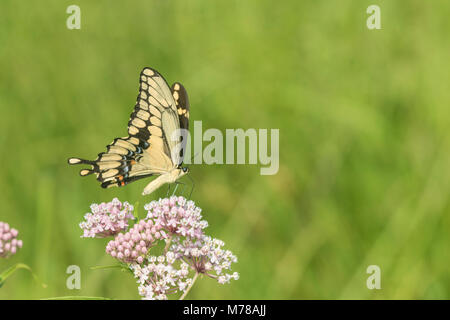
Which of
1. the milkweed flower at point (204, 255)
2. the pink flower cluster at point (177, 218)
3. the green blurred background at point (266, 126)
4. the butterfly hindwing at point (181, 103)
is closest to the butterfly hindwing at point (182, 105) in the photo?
the butterfly hindwing at point (181, 103)

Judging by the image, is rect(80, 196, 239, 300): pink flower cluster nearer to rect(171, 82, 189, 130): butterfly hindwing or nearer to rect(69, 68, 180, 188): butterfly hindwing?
rect(69, 68, 180, 188): butterfly hindwing

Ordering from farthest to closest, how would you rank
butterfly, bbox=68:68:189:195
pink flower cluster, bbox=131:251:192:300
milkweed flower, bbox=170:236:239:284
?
butterfly, bbox=68:68:189:195 < milkweed flower, bbox=170:236:239:284 < pink flower cluster, bbox=131:251:192:300

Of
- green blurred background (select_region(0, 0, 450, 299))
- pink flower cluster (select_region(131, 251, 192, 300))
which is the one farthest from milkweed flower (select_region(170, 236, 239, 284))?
green blurred background (select_region(0, 0, 450, 299))

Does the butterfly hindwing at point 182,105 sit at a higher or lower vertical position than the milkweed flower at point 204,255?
higher

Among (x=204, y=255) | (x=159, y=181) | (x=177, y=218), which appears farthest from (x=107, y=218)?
(x=159, y=181)

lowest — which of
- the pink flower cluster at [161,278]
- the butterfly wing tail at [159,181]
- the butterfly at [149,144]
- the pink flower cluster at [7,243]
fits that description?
the pink flower cluster at [161,278]

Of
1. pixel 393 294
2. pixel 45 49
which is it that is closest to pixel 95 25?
pixel 45 49

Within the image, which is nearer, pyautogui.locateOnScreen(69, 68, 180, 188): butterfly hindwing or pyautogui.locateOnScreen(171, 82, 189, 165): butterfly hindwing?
pyautogui.locateOnScreen(69, 68, 180, 188): butterfly hindwing

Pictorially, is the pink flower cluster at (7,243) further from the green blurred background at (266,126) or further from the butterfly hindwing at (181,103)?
the green blurred background at (266,126)

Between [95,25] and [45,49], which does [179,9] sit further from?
[45,49]
